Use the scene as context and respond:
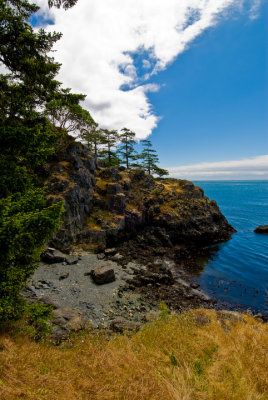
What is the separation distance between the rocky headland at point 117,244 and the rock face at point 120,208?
155 millimetres

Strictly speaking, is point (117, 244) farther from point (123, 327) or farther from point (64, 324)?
point (64, 324)

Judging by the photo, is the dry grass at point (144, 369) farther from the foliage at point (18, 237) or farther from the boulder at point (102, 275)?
the boulder at point (102, 275)

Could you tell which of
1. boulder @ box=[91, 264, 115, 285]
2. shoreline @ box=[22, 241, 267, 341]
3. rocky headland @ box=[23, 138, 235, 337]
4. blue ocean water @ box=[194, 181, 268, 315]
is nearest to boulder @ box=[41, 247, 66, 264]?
rocky headland @ box=[23, 138, 235, 337]

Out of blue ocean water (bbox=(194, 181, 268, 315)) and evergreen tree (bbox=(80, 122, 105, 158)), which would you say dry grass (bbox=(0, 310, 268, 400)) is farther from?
evergreen tree (bbox=(80, 122, 105, 158))

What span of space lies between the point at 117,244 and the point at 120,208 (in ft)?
22.1

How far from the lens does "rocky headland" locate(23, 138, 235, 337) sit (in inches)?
546

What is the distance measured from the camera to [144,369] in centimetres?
475

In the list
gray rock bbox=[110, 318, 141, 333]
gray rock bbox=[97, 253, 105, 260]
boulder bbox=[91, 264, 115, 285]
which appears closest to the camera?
gray rock bbox=[110, 318, 141, 333]

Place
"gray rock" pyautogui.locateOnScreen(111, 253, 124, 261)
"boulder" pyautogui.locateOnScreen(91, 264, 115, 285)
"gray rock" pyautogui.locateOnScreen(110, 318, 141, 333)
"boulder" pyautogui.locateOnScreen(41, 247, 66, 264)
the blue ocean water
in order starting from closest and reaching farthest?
1. "gray rock" pyautogui.locateOnScreen(110, 318, 141, 333)
2. "boulder" pyautogui.locateOnScreen(91, 264, 115, 285)
3. the blue ocean water
4. "boulder" pyautogui.locateOnScreen(41, 247, 66, 264)
5. "gray rock" pyautogui.locateOnScreen(111, 253, 124, 261)

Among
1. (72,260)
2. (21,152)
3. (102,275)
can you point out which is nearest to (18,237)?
(21,152)

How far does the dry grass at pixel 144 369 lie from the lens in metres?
3.78

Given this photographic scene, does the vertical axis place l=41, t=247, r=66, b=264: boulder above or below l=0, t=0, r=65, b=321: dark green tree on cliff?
below

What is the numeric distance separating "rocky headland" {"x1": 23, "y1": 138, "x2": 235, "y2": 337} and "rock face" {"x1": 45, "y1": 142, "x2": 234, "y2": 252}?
16 centimetres

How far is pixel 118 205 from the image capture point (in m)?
30.7
